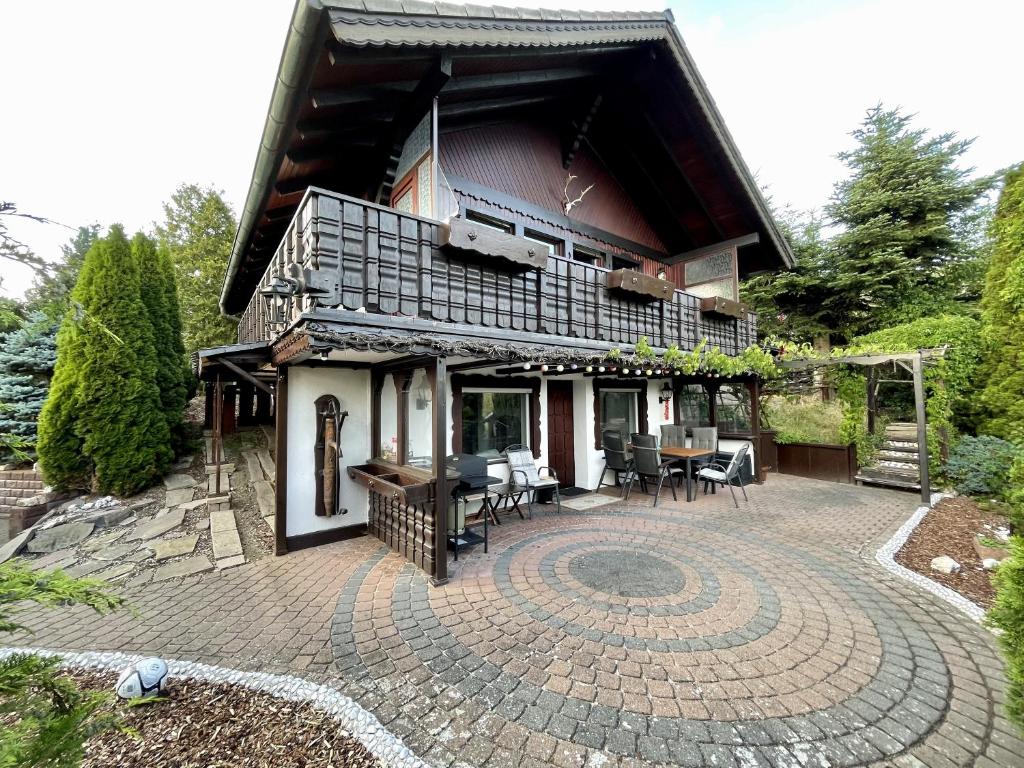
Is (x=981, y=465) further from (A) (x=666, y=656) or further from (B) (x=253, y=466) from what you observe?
→ (B) (x=253, y=466)

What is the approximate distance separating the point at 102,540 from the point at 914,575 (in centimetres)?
998

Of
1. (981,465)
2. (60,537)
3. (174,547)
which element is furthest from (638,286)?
(60,537)

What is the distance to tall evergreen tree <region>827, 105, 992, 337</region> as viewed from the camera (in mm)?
12594

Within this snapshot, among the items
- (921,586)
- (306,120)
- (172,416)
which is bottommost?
(921,586)

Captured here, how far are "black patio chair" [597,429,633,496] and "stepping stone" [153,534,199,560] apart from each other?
6605 millimetres

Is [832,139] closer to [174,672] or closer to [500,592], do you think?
[500,592]

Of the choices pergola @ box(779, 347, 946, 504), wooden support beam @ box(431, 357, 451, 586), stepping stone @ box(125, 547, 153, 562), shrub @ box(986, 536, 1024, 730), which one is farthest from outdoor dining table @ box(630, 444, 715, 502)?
stepping stone @ box(125, 547, 153, 562)

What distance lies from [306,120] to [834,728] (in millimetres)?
7123

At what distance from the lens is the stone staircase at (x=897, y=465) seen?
26.2ft

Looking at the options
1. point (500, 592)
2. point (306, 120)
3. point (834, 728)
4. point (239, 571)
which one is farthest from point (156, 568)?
point (834, 728)

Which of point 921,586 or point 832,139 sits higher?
point 832,139

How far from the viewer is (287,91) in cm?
374

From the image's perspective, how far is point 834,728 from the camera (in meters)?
2.31

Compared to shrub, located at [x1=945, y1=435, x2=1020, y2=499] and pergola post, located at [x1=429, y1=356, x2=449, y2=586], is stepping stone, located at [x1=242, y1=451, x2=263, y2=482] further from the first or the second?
shrub, located at [x1=945, y1=435, x2=1020, y2=499]
